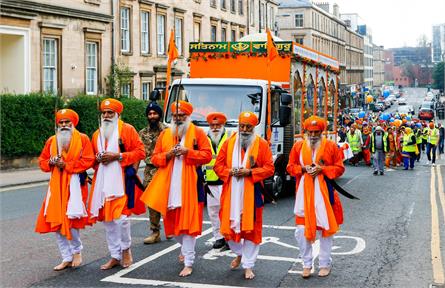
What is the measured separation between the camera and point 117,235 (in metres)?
7.84

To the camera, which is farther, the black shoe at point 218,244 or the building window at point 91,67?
the building window at point 91,67

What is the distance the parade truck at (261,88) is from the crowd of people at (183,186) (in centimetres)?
387

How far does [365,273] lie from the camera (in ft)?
25.7

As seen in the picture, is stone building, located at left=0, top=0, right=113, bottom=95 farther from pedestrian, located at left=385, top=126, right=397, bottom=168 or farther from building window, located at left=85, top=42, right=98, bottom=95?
pedestrian, located at left=385, top=126, right=397, bottom=168

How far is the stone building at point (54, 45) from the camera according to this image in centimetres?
2581

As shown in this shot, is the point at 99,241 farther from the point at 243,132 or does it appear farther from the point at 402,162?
the point at 402,162

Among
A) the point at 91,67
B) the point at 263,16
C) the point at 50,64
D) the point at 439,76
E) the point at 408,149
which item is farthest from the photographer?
the point at 439,76

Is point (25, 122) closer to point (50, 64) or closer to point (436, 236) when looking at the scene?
point (50, 64)

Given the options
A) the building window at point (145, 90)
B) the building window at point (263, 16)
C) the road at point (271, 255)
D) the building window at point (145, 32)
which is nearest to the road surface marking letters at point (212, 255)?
the road at point (271, 255)

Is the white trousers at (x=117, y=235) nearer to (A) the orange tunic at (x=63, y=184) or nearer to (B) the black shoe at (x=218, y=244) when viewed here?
(A) the orange tunic at (x=63, y=184)

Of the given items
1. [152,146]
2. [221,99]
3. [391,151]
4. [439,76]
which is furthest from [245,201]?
[439,76]

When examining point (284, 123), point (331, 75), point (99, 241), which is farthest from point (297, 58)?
point (99, 241)

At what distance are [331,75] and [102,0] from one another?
50.5 ft

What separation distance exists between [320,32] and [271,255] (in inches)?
3426
